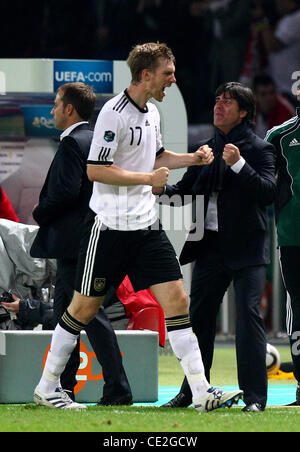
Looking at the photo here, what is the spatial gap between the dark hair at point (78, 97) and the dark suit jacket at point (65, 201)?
0.12 metres

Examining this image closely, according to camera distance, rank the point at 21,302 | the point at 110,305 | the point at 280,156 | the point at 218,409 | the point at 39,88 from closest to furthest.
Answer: the point at 218,409
the point at 280,156
the point at 21,302
the point at 110,305
the point at 39,88

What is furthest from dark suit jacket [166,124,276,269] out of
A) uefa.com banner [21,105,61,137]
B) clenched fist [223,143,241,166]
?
uefa.com banner [21,105,61,137]

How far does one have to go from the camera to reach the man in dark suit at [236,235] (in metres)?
6.46

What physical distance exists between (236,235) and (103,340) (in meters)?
1.03

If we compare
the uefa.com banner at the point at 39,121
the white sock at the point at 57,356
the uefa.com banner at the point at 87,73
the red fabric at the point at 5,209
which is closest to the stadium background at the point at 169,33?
the uefa.com banner at the point at 39,121

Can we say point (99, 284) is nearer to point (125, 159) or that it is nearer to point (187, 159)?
point (125, 159)

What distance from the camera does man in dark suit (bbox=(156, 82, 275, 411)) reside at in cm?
646

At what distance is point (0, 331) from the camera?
7305mm

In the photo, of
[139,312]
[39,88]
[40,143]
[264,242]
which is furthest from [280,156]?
[40,143]

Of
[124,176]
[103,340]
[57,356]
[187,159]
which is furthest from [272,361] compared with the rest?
[124,176]

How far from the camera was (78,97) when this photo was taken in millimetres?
6941

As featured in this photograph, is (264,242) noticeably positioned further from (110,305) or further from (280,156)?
(110,305)

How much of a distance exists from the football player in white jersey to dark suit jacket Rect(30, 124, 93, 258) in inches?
18.4

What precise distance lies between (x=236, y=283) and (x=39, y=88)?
4.12 m
